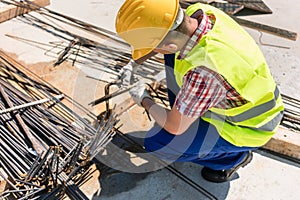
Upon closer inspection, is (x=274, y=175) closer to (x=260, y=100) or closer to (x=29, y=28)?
(x=260, y=100)

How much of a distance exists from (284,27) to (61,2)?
289 cm

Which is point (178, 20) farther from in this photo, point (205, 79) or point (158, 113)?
point (158, 113)

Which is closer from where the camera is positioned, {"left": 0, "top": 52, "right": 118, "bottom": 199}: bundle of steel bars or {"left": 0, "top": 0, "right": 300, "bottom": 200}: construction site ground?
{"left": 0, "top": 52, "right": 118, "bottom": 199}: bundle of steel bars

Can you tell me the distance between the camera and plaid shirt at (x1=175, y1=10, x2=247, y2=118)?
245cm

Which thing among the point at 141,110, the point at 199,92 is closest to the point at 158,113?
the point at 199,92

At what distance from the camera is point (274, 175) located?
3.36 meters

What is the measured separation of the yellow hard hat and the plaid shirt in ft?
0.65

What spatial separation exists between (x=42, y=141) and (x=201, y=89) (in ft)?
4.92

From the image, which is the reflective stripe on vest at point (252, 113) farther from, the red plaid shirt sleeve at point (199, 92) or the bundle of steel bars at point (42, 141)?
the bundle of steel bars at point (42, 141)

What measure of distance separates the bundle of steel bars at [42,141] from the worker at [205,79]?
0.64m

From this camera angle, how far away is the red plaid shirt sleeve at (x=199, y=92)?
245cm

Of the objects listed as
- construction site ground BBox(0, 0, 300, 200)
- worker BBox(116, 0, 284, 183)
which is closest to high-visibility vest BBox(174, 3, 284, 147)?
worker BBox(116, 0, 284, 183)

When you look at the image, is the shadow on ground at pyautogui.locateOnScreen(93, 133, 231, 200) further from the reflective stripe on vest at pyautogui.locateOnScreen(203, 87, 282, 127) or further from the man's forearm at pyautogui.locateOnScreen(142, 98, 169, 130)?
the reflective stripe on vest at pyautogui.locateOnScreen(203, 87, 282, 127)

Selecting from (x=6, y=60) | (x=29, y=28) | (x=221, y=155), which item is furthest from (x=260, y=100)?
(x=29, y=28)
